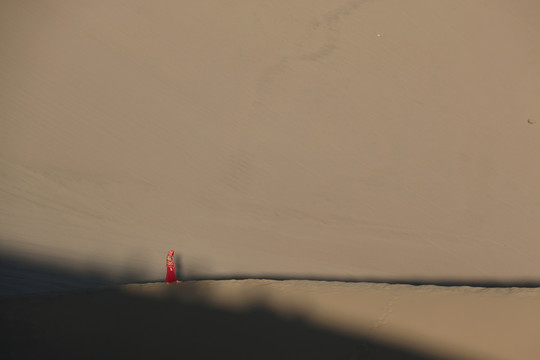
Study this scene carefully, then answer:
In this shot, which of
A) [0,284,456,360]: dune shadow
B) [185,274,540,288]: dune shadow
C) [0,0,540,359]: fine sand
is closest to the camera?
[0,284,456,360]: dune shadow

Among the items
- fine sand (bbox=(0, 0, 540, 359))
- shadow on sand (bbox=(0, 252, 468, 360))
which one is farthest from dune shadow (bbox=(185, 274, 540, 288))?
shadow on sand (bbox=(0, 252, 468, 360))

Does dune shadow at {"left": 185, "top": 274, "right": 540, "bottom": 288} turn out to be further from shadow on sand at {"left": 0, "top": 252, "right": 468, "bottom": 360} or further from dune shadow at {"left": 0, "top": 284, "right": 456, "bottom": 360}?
dune shadow at {"left": 0, "top": 284, "right": 456, "bottom": 360}

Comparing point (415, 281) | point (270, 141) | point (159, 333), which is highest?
point (270, 141)

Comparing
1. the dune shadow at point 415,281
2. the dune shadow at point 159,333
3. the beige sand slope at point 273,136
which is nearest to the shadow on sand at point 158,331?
the dune shadow at point 159,333

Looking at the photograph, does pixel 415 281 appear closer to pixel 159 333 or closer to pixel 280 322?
pixel 280 322

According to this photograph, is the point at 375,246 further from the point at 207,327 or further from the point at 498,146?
the point at 207,327

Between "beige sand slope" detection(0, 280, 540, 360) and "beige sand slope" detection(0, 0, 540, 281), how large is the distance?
3.92ft

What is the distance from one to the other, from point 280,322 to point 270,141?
10.3 feet

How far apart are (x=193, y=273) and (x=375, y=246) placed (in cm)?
215

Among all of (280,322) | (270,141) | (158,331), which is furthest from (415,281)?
(158,331)

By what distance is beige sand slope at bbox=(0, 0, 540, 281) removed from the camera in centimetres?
689

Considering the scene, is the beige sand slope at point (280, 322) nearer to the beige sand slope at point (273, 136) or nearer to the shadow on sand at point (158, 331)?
the shadow on sand at point (158, 331)

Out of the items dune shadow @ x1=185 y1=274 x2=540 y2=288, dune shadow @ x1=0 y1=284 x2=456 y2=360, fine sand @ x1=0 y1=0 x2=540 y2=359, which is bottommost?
dune shadow @ x1=0 y1=284 x2=456 y2=360

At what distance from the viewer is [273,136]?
757 cm
